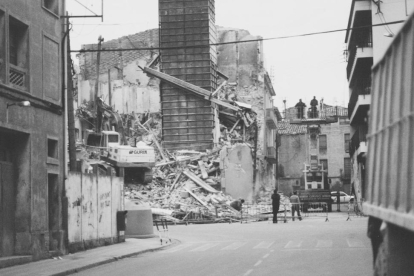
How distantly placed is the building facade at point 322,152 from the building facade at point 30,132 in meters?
74.7

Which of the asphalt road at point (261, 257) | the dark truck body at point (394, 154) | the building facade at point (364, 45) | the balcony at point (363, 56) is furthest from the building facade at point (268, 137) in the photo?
the dark truck body at point (394, 154)

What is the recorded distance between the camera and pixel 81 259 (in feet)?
76.6

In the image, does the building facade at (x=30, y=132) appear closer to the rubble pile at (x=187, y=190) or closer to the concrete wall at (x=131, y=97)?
the rubble pile at (x=187, y=190)

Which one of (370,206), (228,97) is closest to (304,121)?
(228,97)

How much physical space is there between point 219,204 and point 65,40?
97.9ft

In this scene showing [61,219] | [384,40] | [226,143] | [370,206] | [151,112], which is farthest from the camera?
[151,112]

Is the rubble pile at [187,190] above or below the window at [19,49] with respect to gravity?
below

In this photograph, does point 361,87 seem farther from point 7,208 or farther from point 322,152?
point 322,152

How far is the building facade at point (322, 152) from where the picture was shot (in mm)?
100062

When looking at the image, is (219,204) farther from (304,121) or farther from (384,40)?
(304,121)

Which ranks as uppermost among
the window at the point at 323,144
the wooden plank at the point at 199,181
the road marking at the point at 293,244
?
the window at the point at 323,144

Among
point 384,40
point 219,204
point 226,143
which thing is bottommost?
point 219,204

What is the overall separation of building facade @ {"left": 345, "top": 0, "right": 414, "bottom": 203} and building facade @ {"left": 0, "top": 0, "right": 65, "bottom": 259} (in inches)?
1030

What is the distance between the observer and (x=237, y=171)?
63312mm
